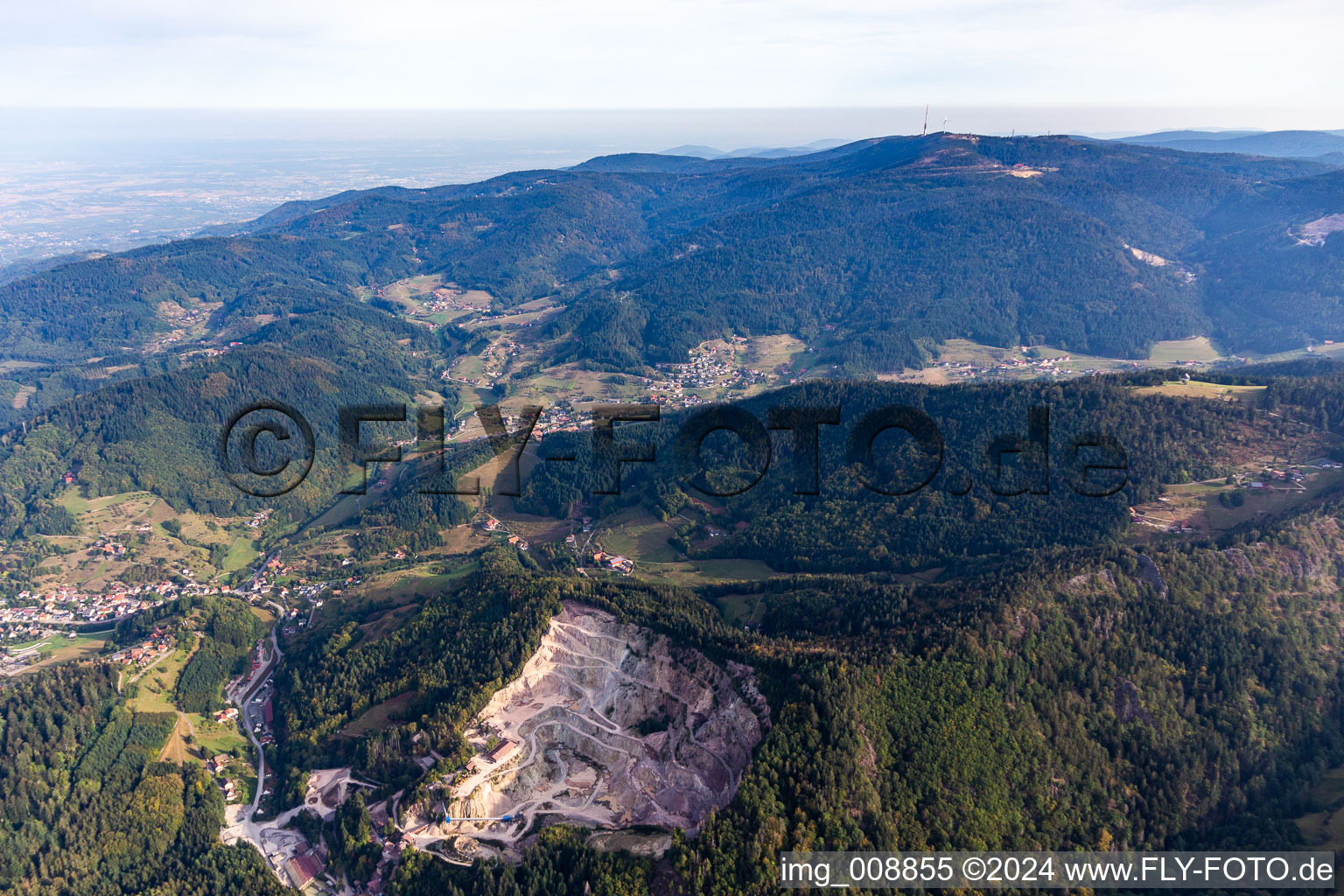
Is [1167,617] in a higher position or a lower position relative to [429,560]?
higher

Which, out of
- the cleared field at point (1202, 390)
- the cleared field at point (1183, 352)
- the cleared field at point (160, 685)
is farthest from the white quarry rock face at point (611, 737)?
the cleared field at point (1183, 352)

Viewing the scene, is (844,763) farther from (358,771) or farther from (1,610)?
(1,610)

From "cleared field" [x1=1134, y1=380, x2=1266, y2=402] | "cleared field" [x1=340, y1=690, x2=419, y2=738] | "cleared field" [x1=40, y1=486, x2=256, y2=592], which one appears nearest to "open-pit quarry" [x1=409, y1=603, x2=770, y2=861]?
"cleared field" [x1=340, y1=690, x2=419, y2=738]

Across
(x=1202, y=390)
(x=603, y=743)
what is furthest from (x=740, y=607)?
(x=1202, y=390)

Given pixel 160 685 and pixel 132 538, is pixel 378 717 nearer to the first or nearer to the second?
pixel 160 685

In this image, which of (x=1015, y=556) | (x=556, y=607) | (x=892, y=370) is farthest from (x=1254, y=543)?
(x=892, y=370)
